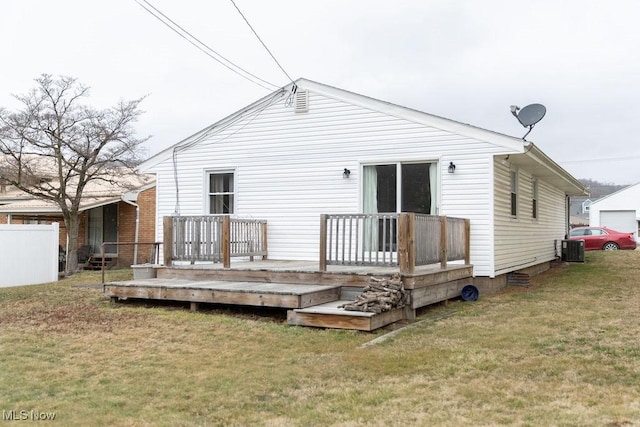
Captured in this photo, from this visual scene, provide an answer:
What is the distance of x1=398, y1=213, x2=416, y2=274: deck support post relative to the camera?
7.89 metres

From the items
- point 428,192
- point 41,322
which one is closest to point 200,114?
point 428,192

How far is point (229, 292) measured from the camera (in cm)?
822

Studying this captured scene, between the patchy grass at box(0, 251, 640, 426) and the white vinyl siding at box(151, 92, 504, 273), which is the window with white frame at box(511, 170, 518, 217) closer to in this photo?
the white vinyl siding at box(151, 92, 504, 273)

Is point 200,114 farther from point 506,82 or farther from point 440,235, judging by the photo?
point 440,235

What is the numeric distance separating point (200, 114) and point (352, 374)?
88.8 feet

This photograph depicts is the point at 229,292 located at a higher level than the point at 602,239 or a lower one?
lower

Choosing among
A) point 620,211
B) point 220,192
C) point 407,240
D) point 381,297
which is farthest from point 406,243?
point 620,211

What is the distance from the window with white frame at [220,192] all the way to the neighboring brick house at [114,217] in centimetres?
599

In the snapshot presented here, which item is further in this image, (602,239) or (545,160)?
(602,239)

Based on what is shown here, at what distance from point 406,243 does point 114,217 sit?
14.3 metres

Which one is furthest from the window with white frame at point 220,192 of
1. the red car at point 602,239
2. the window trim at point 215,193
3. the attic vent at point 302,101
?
the red car at point 602,239

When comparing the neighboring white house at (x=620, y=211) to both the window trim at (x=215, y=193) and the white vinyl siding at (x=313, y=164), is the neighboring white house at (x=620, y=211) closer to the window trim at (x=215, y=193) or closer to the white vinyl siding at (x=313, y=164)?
the white vinyl siding at (x=313, y=164)

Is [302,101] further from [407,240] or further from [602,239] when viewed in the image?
[602,239]

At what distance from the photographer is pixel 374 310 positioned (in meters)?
7.11
